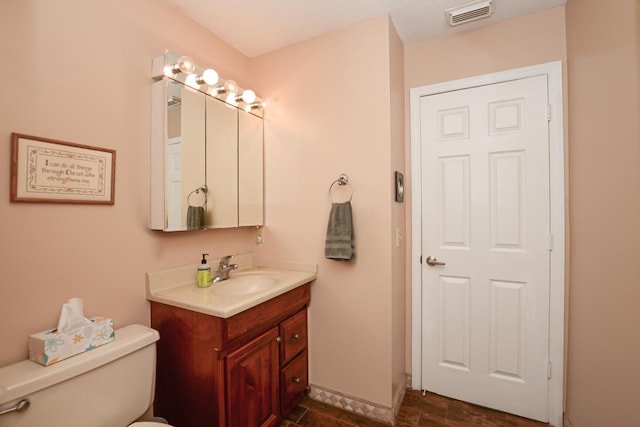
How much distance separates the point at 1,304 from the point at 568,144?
9.25ft

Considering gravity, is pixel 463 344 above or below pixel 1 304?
below

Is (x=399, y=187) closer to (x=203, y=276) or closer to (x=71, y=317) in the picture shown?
(x=203, y=276)

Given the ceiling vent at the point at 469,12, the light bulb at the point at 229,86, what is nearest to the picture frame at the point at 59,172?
the light bulb at the point at 229,86

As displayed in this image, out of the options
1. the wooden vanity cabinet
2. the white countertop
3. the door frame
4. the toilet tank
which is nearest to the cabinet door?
the wooden vanity cabinet

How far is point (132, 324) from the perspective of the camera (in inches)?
56.5

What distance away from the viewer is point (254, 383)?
1.48 meters

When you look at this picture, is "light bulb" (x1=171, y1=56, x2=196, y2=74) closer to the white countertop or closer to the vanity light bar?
the vanity light bar

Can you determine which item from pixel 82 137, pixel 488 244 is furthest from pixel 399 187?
pixel 82 137

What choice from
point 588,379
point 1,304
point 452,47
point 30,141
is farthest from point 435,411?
point 30,141

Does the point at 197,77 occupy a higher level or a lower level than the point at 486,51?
lower

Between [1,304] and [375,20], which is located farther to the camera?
[375,20]

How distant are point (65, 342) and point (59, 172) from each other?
0.68 meters

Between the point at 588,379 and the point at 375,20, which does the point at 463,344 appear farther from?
the point at 375,20

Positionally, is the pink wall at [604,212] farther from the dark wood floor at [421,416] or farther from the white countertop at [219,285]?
the white countertop at [219,285]
